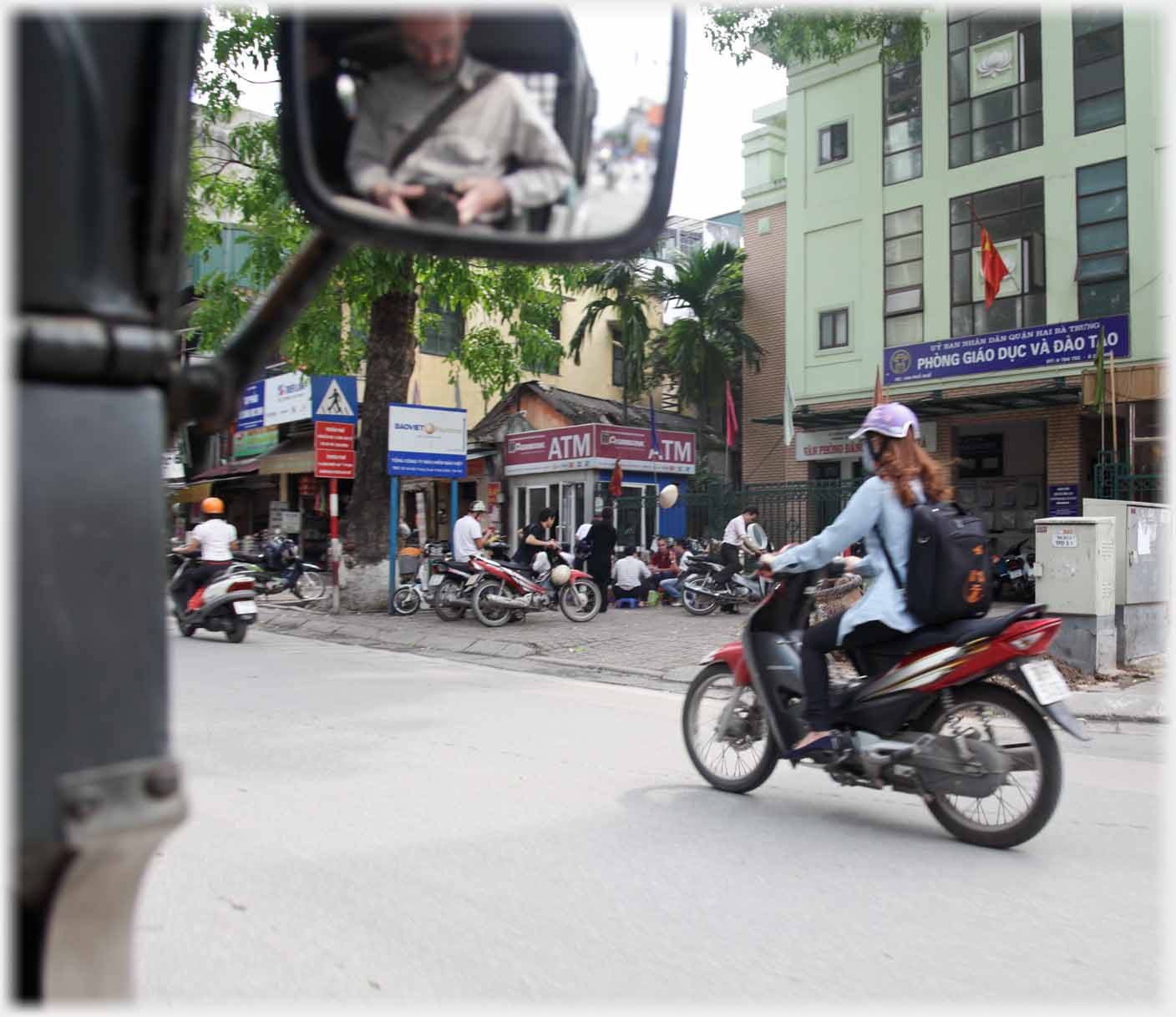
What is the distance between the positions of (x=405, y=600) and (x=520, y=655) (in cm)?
420

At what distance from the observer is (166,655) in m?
1.17

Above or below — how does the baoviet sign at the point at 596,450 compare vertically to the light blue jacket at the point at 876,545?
above

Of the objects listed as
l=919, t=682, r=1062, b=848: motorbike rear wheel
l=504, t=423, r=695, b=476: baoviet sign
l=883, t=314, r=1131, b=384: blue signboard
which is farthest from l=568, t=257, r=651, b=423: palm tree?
l=919, t=682, r=1062, b=848: motorbike rear wheel

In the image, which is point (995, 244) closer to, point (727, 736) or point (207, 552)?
point (207, 552)

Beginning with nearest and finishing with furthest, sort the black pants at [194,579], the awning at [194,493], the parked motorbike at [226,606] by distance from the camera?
1. the parked motorbike at [226,606]
2. the black pants at [194,579]
3. the awning at [194,493]

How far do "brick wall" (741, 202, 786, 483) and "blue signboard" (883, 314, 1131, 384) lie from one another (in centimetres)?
587

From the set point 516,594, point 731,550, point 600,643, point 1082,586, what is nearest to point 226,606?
point 516,594

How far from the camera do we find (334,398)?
1484cm

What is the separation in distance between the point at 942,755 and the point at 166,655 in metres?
3.92

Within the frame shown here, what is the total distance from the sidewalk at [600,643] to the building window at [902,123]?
30.4 ft

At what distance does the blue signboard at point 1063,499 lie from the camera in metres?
19.1

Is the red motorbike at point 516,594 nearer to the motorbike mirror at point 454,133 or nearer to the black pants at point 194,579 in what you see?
the black pants at point 194,579

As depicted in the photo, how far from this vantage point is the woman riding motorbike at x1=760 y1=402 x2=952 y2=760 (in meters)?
4.61

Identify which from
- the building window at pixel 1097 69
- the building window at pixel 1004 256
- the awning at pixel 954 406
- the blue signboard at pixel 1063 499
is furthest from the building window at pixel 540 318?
the building window at pixel 1097 69
